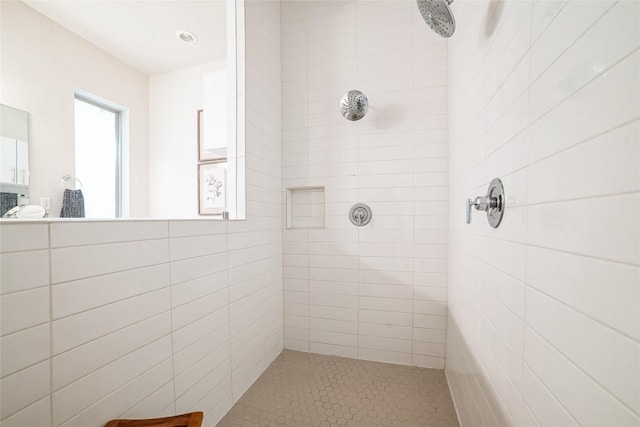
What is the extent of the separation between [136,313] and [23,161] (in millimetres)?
2068

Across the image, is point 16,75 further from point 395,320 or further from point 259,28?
point 395,320

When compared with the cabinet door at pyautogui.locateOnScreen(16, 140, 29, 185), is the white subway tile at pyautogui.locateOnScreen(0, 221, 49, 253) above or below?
below

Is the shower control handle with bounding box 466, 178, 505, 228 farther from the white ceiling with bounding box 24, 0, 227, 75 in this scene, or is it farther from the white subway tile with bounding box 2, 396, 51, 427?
the white ceiling with bounding box 24, 0, 227, 75

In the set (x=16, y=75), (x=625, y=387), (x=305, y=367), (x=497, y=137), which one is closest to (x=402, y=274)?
(x=305, y=367)

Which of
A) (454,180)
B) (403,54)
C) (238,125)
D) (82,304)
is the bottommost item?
(82,304)

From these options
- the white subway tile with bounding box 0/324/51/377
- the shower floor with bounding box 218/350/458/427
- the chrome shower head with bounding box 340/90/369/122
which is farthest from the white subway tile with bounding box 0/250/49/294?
the chrome shower head with bounding box 340/90/369/122

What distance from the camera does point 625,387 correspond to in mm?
328

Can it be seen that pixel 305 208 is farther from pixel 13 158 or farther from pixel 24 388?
pixel 13 158

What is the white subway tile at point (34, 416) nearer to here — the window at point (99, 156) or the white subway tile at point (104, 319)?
the white subway tile at point (104, 319)

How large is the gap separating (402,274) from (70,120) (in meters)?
3.23

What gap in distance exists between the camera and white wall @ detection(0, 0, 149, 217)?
6.03 feet

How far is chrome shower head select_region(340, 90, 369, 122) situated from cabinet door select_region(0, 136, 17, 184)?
8.29ft

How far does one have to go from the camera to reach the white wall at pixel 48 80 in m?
1.84

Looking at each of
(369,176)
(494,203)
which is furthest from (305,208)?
(494,203)
